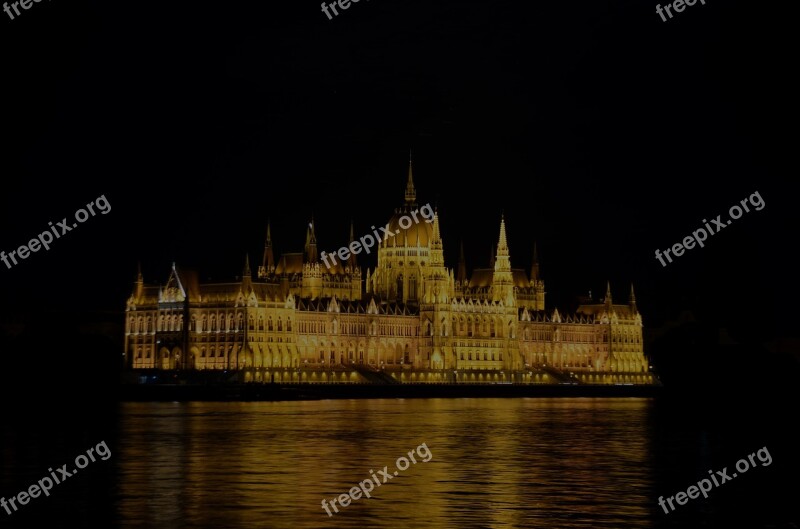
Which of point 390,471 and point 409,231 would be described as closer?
point 390,471

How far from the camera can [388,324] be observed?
151875mm

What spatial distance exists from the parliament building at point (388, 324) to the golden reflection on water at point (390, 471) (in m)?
58.2

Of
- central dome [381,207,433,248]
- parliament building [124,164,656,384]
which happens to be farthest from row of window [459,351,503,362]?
central dome [381,207,433,248]

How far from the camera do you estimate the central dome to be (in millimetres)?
162250

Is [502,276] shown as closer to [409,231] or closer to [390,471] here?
[409,231]

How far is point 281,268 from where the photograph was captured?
524ft

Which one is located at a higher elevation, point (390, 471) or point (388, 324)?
point (388, 324)

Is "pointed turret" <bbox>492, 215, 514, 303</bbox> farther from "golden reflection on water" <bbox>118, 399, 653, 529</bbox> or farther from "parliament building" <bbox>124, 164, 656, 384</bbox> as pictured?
"golden reflection on water" <bbox>118, 399, 653, 529</bbox>

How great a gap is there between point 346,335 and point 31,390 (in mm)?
44716

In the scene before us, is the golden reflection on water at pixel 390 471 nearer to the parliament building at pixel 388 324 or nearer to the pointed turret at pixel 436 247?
the parliament building at pixel 388 324

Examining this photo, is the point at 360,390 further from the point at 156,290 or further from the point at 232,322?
the point at 156,290

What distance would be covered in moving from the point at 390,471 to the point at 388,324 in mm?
105816

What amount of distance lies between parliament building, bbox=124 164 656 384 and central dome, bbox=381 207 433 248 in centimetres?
13

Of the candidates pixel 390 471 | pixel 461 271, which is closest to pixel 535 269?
pixel 461 271
